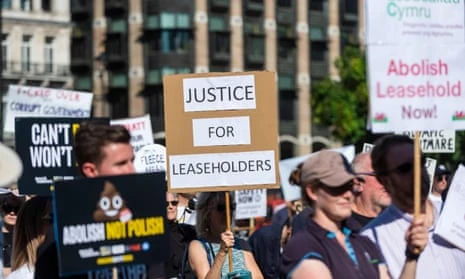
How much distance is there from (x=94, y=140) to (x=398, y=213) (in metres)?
1.49

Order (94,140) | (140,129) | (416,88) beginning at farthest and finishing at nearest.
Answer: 1. (140,129)
2. (416,88)
3. (94,140)

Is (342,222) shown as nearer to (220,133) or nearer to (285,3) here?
(220,133)

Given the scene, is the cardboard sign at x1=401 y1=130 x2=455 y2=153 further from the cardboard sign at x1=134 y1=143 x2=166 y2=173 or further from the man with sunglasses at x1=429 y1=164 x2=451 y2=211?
the cardboard sign at x1=134 y1=143 x2=166 y2=173

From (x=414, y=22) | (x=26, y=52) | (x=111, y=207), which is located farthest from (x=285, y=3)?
(x=111, y=207)

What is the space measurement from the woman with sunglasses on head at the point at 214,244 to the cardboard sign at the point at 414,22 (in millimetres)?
2361

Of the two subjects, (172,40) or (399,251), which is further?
(172,40)

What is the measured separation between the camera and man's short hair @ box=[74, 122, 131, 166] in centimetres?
631

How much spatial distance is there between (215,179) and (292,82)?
62.3 m

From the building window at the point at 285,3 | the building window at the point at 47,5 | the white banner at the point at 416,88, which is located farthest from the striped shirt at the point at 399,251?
the building window at the point at 47,5

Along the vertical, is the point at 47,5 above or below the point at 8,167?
above

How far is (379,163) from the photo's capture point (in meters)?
6.82

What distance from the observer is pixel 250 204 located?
1905 centimetres

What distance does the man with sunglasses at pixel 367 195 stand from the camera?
748 cm

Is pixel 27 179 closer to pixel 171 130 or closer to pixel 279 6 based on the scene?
pixel 171 130
